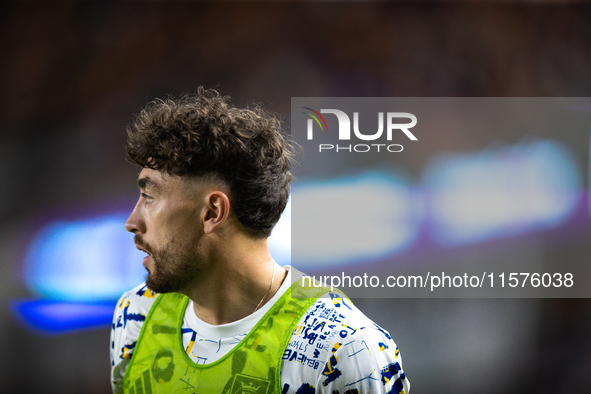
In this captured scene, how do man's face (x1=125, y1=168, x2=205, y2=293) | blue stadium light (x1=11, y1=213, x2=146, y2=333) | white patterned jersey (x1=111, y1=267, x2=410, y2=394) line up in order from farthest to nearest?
1. blue stadium light (x1=11, y1=213, x2=146, y2=333)
2. man's face (x1=125, y1=168, x2=205, y2=293)
3. white patterned jersey (x1=111, y1=267, x2=410, y2=394)

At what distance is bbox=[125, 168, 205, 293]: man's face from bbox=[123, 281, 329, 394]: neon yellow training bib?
18 centimetres

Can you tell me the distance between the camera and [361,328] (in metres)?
1.07

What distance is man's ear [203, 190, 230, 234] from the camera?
113 centimetres

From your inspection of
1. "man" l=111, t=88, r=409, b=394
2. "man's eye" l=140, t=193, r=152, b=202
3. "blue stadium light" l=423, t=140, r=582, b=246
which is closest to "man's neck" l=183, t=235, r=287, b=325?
"man" l=111, t=88, r=409, b=394

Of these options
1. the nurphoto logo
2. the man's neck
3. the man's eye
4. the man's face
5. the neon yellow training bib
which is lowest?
the neon yellow training bib

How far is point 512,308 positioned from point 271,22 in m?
1.81

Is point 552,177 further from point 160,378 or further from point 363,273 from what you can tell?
point 160,378

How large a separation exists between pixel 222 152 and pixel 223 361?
1.78 feet

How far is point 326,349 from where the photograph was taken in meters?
1.04

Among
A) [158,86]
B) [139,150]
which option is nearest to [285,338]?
[139,150]

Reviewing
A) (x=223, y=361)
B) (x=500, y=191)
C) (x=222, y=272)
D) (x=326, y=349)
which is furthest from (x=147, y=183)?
(x=500, y=191)

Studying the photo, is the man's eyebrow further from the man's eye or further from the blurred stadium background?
the blurred stadium background

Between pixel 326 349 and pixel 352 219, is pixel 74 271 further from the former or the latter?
pixel 326 349

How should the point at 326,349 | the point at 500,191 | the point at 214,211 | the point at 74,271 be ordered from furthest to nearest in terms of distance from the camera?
the point at 500,191
the point at 74,271
the point at 214,211
the point at 326,349
